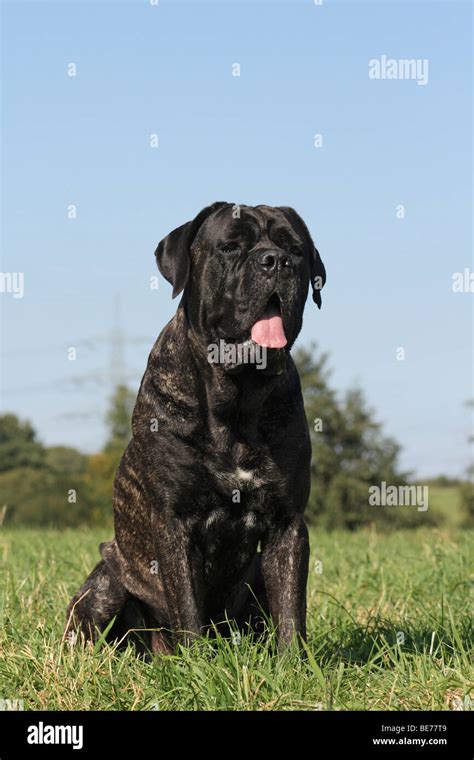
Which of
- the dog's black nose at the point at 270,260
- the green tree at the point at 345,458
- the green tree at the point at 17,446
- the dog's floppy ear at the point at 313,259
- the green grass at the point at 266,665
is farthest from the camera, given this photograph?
the green tree at the point at 17,446

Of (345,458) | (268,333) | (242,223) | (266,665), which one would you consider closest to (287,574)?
(266,665)

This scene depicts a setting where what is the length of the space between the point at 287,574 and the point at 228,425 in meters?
0.76

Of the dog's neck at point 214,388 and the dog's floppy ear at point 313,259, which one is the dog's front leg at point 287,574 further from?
the dog's floppy ear at point 313,259

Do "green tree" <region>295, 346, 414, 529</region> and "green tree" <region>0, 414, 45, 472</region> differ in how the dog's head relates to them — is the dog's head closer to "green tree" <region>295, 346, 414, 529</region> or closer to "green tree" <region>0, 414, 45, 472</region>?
"green tree" <region>295, 346, 414, 529</region>

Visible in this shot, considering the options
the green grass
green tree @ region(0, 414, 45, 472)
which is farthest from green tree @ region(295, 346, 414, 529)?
the green grass

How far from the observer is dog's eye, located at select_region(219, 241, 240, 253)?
15.3 ft

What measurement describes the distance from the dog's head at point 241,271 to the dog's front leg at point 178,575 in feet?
3.07

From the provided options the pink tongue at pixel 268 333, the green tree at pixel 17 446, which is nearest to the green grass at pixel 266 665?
the pink tongue at pixel 268 333

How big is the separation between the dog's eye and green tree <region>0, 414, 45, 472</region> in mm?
42171

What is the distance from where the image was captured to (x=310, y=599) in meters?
6.43

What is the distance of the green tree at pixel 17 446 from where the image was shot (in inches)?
1797
